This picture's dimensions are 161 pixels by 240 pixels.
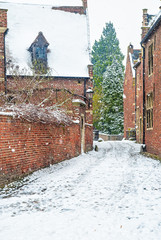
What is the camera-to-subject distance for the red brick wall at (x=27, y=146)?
25.0 ft

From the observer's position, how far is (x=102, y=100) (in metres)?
45.3

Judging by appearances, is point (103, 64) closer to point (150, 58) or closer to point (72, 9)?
point (72, 9)

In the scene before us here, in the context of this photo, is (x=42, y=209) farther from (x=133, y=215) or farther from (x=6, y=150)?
(x=6, y=150)

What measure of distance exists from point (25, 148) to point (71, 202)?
3.48m

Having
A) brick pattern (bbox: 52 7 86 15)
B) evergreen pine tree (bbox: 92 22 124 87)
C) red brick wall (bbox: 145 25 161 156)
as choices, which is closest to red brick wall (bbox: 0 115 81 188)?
red brick wall (bbox: 145 25 161 156)

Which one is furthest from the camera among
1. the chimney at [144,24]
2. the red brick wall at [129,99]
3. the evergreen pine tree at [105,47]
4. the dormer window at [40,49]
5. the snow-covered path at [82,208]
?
the evergreen pine tree at [105,47]

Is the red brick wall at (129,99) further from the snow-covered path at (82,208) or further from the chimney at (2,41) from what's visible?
the snow-covered path at (82,208)

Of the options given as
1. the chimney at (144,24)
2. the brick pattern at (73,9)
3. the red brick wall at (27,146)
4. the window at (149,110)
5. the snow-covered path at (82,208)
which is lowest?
the snow-covered path at (82,208)

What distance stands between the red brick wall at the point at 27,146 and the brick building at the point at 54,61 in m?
0.12

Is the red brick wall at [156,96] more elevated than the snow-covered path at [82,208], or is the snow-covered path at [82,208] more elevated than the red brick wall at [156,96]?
the red brick wall at [156,96]

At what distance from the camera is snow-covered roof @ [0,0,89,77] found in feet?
68.2

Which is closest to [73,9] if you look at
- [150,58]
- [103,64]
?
[150,58]

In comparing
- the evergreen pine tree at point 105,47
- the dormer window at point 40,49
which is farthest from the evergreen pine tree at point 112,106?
the dormer window at point 40,49

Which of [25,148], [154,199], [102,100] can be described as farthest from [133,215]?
[102,100]
